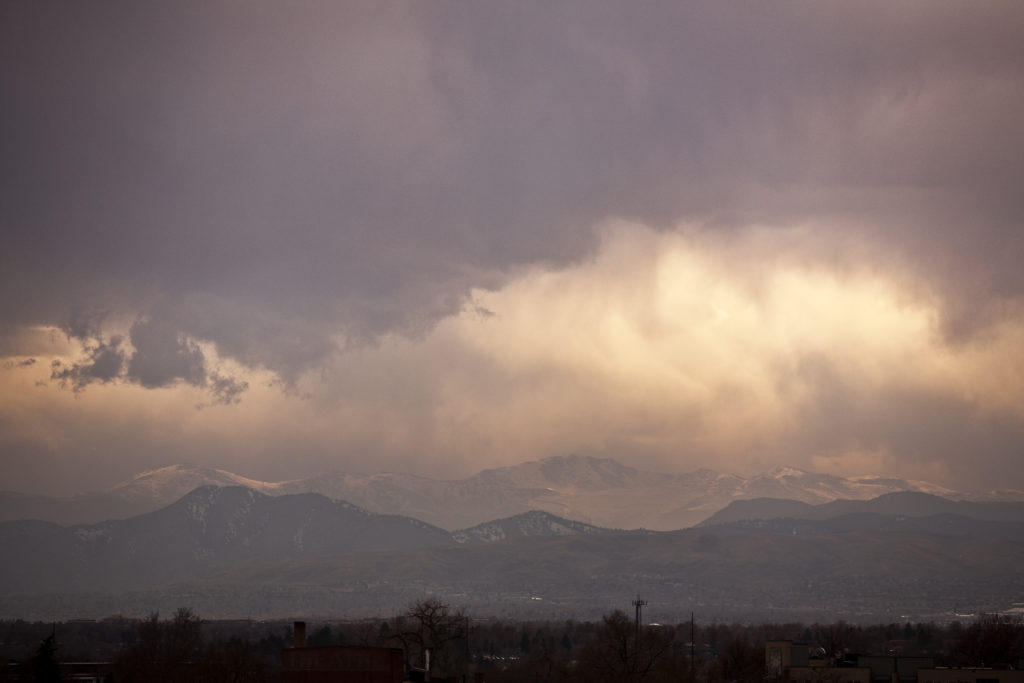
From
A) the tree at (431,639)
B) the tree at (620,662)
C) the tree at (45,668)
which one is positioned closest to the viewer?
the tree at (431,639)

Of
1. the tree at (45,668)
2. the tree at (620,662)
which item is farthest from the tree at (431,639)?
the tree at (45,668)

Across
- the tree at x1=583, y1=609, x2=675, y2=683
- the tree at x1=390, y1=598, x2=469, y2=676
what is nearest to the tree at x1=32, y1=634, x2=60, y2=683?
the tree at x1=390, y1=598, x2=469, y2=676

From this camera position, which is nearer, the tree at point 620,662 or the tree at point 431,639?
the tree at point 431,639

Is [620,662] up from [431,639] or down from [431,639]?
down

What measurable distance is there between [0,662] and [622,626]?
282 feet

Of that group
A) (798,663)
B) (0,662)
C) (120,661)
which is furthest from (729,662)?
(0,662)

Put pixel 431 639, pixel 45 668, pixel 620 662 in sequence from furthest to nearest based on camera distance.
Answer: pixel 620 662, pixel 431 639, pixel 45 668

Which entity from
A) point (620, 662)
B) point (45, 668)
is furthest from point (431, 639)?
point (620, 662)

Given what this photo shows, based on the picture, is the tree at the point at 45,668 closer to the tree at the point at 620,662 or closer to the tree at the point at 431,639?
the tree at the point at 431,639

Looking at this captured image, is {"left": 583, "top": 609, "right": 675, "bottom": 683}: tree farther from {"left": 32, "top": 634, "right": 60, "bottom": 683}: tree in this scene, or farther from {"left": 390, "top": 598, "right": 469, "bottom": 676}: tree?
{"left": 32, "top": 634, "right": 60, "bottom": 683}: tree

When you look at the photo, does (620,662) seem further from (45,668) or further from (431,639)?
(45,668)

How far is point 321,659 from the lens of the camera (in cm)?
9994

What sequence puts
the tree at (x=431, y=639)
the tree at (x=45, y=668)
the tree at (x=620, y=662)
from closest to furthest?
the tree at (x=431, y=639), the tree at (x=45, y=668), the tree at (x=620, y=662)

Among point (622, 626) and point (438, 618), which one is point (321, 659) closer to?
point (438, 618)
